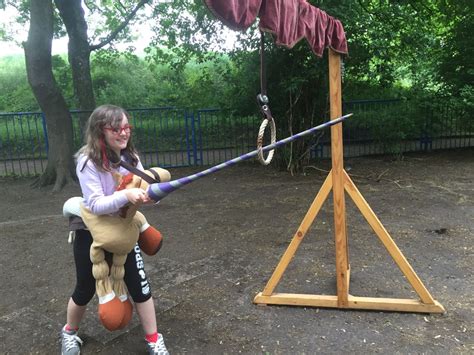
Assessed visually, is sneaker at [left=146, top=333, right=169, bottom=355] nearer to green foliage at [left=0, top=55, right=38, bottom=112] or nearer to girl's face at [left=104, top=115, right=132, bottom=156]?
girl's face at [left=104, top=115, right=132, bottom=156]

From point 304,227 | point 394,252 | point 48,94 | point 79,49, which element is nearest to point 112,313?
point 304,227

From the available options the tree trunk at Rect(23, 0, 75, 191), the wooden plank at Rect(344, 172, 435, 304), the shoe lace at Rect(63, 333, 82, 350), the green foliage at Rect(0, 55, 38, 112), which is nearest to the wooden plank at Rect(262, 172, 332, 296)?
the wooden plank at Rect(344, 172, 435, 304)

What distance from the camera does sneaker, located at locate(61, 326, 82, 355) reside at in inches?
115

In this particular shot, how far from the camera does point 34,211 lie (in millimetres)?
7133

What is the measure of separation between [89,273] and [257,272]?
6.09ft

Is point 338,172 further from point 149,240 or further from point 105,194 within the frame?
point 105,194

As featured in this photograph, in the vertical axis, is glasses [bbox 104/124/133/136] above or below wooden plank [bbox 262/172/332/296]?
above

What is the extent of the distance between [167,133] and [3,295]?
7594 mm

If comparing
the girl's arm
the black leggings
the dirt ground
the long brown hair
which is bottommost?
the dirt ground

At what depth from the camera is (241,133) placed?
11234mm

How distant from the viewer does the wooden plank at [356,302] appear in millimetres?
3381

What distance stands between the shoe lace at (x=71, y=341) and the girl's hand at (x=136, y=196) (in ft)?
3.93

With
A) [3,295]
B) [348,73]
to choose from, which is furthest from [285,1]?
[348,73]

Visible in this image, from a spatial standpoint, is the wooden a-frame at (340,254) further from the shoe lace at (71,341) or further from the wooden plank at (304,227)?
the shoe lace at (71,341)
